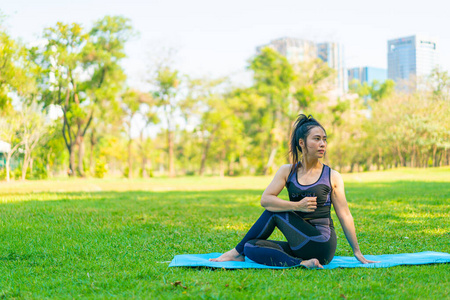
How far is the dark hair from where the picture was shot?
4426 mm

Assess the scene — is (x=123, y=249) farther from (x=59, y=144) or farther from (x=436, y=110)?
(x=436, y=110)

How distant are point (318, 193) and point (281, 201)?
1.24 ft

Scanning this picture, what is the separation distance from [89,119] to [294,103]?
70.6ft

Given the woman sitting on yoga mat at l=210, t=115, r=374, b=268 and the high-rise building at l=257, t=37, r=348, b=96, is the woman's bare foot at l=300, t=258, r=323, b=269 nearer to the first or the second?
the woman sitting on yoga mat at l=210, t=115, r=374, b=268

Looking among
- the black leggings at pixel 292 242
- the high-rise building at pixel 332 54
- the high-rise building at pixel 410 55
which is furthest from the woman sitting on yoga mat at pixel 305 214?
the high-rise building at pixel 410 55

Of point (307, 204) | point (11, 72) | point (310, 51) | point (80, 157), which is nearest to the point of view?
point (307, 204)

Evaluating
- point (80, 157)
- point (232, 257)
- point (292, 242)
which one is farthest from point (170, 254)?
point (80, 157)

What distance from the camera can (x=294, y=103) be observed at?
46.3 metres

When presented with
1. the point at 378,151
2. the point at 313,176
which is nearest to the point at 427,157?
the point at 378,151

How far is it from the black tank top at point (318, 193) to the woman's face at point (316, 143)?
23cm

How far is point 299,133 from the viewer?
4.50 m

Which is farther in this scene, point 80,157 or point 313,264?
point 80,157

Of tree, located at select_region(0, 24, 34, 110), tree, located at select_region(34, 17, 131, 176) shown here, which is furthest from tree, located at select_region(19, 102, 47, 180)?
tree, located at select_region(34, 17, 131, 176)

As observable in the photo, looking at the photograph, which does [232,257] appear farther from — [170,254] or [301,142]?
[301,142]
